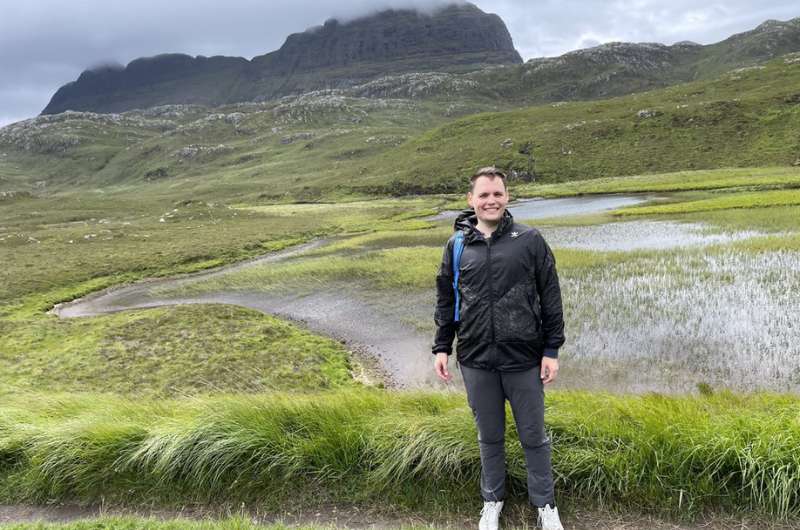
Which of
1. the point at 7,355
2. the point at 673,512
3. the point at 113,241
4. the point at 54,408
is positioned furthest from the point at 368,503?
the point at 113,241

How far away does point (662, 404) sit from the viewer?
23.8ft

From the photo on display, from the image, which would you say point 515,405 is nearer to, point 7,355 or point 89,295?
point 7,355

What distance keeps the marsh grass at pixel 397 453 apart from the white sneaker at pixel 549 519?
0.59 m

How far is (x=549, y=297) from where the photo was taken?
17.7ft

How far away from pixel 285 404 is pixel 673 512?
5.83 metres

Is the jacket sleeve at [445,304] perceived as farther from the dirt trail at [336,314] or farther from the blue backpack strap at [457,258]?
the dirt trail at [336,314]

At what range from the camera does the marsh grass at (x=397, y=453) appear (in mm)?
5840

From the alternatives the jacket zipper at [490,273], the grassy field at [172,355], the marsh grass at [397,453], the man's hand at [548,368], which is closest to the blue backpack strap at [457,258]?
the jacket zipper at [490,273]

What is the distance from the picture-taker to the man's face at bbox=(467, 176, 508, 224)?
5320 millimetres

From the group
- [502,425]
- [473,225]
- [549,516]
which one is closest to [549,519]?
[549,516]

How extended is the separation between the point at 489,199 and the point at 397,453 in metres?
3.97

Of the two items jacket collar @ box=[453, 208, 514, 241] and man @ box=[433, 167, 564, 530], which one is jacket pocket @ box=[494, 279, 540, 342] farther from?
jacket collar @ box=[453, 208, 514, 241]

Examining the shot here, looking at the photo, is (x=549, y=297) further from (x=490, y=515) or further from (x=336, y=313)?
(x=336, y=313)

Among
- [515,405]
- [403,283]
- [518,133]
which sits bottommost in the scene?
[403,283]
